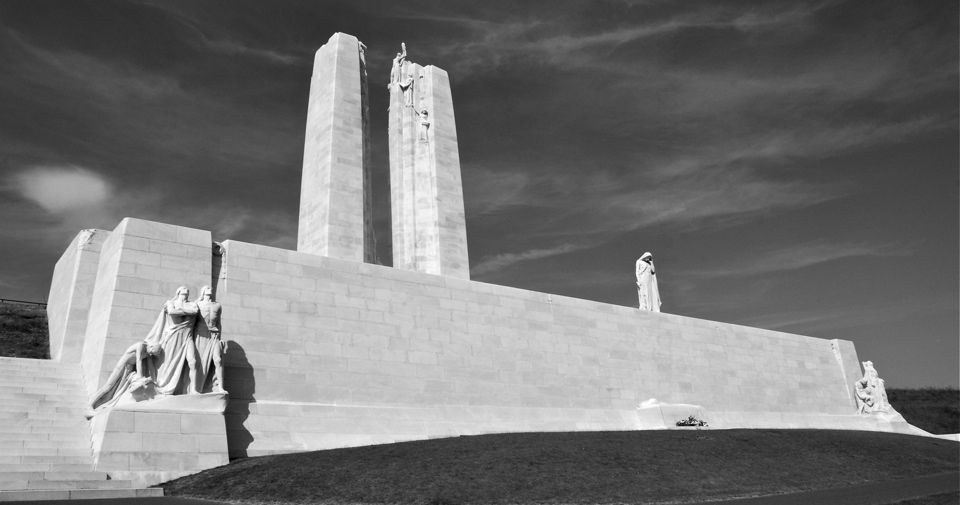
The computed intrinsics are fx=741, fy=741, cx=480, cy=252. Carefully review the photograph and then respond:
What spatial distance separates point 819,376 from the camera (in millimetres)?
32062

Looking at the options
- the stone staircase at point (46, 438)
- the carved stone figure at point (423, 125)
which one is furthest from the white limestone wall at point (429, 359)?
the carved stone figure at point (423, 125)

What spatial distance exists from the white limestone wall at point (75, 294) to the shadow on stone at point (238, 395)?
3830 mm

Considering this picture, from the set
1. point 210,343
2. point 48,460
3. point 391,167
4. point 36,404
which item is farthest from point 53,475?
point 391,167

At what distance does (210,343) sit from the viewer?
1441 centimetres

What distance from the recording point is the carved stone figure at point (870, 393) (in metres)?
32.0

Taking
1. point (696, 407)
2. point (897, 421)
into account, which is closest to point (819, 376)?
point (897, 421)

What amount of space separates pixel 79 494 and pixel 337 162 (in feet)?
41.8

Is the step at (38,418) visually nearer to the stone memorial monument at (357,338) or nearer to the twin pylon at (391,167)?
the stone memorial monument at (357,338)

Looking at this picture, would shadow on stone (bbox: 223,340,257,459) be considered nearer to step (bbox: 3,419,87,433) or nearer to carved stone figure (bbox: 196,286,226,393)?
carved stone figure (bbox: 196,286,226,393)

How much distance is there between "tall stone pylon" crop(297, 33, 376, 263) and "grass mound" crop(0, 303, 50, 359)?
7094 millimetres

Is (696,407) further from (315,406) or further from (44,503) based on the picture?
(44,503)

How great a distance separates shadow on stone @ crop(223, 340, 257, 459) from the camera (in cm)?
1454

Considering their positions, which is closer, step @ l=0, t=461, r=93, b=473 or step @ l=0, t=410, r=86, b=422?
step @ l=0, t=461, r=93, b=473

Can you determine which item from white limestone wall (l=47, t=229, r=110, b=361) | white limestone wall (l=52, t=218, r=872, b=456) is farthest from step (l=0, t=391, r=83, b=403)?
white limestone wall (l=47, t=229, r=110, b=361)
